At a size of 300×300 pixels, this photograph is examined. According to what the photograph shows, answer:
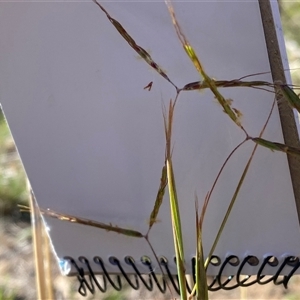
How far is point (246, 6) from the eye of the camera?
0.51 m

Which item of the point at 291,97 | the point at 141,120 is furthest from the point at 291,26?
the point at 291,97

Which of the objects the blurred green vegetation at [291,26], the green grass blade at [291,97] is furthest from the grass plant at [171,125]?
the blurred green vegetation at [291,26]

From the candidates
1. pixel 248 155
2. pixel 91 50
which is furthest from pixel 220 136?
pixel 91 50

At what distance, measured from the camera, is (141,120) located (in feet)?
1.92

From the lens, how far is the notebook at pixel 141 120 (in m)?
0.53

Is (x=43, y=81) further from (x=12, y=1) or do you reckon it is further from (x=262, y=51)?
(x=262, y=51)

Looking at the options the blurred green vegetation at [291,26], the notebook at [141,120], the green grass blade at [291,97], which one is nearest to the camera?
the green grass blade at [291,97]

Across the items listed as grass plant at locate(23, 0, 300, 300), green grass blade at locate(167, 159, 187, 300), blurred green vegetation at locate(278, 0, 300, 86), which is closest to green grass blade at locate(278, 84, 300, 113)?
grass plant at locate(23, 0, 300, 300)

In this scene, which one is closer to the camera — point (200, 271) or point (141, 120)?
point (200, 271)

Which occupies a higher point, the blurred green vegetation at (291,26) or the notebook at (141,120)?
the blurred green vegetation at (291,26)

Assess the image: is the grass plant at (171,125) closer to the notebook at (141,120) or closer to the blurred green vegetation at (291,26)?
the notebook at (141,120)

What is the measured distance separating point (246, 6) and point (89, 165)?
0.25 metres

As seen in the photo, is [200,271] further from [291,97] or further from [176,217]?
[291,97]

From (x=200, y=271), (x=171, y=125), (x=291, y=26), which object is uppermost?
(x=291, y=26)
